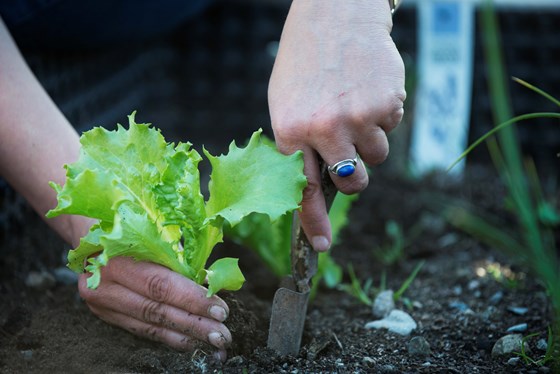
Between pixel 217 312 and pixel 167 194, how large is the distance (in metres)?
0.22

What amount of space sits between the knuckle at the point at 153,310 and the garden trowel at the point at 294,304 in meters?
0.20

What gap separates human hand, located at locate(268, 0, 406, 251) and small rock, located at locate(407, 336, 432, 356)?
28 cm

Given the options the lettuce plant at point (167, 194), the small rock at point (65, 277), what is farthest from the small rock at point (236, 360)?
the small rock at point (65, 277)

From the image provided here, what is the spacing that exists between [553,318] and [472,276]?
365mm

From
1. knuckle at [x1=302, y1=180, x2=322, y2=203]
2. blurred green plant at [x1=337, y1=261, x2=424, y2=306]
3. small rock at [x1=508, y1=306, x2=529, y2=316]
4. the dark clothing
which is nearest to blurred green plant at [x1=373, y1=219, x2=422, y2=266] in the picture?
blurred green plant at [x1=337, y1=261, x2=424, y2=306]

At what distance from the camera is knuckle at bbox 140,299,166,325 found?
4.20 ft

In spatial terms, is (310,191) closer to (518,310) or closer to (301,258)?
(301,258)

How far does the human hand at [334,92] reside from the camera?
1.17 metres

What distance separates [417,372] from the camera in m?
1.27

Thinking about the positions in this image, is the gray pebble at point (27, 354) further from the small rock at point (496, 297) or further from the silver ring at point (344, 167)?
the small rock at point (496, 297)

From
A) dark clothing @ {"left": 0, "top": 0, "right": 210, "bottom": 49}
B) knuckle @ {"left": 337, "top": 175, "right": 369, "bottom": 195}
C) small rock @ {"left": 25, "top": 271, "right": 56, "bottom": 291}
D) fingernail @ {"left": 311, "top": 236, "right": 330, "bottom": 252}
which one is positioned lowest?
small rock @ {"left": 25, "top": 271, "right": 56, "bottom": 291}

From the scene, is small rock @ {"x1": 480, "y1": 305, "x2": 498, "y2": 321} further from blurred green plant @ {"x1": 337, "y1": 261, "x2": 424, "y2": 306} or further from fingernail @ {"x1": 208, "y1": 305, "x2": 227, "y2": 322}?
fingernail @ {"x1": 208, "y1": 305, "x2": 227, "y2": 322}

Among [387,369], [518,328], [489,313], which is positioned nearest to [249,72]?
[489,313]

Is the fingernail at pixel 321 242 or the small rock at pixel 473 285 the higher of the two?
the small rock at pixel 473 285
